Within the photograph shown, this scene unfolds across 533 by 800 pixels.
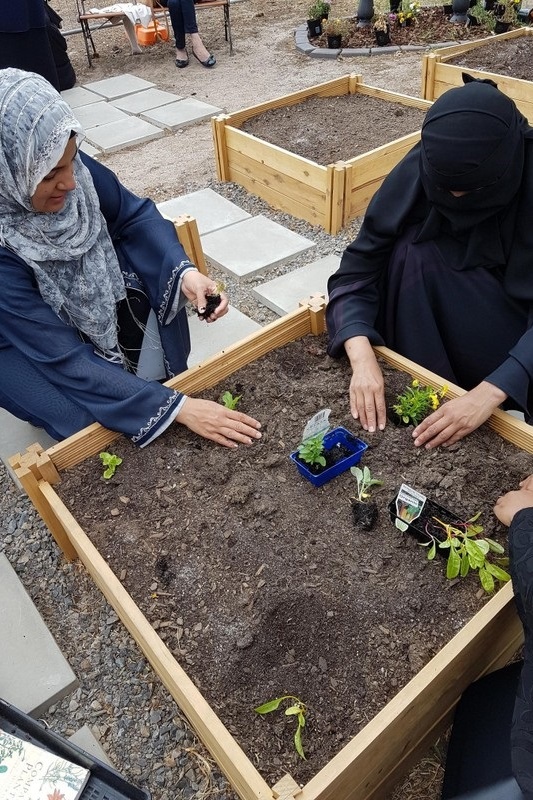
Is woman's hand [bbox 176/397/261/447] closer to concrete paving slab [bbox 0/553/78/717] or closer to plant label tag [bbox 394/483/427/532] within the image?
plant label tag [bbox 394/483/427/532]

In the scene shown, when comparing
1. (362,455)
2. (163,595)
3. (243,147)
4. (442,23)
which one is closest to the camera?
(163,595)

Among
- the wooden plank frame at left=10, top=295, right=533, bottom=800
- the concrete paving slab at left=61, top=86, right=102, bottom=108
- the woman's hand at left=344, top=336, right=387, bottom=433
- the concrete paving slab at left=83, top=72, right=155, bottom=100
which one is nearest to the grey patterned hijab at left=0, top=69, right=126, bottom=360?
the wooden plank frame at left=10, top=295, right=533, bottom=800

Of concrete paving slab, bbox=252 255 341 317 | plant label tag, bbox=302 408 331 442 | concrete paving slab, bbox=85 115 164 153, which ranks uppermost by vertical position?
plant label tag, bbox=302 408 331 442

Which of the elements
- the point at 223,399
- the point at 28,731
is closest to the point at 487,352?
the point at 223,399

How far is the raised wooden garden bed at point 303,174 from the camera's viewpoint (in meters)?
3.67

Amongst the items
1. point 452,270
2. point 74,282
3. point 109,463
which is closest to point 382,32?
point 452,270

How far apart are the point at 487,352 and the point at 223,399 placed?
0.95 m

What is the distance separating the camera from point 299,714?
123 centimetres

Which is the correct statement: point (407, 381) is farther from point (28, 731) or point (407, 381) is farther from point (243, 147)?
point (243, 147)

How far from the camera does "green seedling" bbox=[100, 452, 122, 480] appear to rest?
5.77ft

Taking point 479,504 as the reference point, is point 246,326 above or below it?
below

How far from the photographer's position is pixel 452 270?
193cm

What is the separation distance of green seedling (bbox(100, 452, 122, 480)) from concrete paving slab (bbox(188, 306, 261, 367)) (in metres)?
1.17

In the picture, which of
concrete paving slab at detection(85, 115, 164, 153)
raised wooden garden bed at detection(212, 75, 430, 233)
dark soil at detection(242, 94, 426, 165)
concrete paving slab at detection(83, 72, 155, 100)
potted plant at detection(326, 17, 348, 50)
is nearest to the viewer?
raised wooden garden bed at detection(212, 75, 430, 233)
